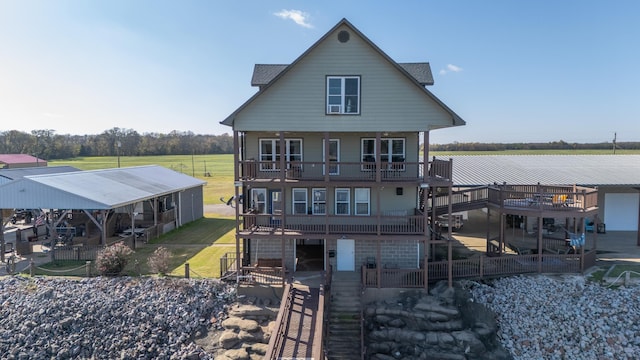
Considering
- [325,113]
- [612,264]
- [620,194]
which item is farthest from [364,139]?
[620,194]

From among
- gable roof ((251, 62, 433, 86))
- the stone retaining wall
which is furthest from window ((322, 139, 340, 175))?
the stone retaining wall

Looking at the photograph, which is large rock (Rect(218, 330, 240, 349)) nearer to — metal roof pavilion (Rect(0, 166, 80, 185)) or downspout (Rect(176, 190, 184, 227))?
downspout (Rect(176, 190, 184, 227))

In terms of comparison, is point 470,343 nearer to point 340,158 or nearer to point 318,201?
point 318,201

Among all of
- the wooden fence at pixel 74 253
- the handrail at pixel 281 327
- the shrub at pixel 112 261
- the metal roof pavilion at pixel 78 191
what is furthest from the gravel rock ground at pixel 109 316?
the metal roof pavilion at pixel 78 191

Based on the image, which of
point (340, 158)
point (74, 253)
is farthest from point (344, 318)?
point (74, 253)

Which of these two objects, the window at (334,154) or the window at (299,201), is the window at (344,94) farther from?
the window at (299,201)

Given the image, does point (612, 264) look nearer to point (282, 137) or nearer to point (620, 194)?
point (620, 194)
